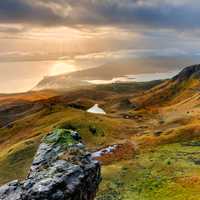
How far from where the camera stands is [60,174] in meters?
32.7

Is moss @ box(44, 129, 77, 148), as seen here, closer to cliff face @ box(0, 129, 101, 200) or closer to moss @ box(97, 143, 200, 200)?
cliff face @ box(0, 129, 101, 200)

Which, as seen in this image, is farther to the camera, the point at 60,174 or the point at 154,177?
the point at 154,177

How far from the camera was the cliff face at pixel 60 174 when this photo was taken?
31.5 m

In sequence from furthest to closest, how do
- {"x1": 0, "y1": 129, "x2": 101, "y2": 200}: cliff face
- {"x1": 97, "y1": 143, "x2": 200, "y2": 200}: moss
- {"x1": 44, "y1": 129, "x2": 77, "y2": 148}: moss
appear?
{"x1": 97, "y1": 143, "x2": 200, "y2": 200}: moss < {"x1": 44, "y1": 129, "x2": 77, "y2": 148}: moss < {"x1": 0, "y1": 129, "x2": 101, "y2": 200}: cliff face

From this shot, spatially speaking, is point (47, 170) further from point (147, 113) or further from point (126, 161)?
point (147, 113)

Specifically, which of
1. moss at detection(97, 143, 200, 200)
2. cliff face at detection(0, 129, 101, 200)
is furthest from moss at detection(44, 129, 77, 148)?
moss at detection(97, 143, 200, 200)

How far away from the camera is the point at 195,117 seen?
386ft

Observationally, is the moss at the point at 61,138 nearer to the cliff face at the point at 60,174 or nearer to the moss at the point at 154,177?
the cliff face at the point at 60,174

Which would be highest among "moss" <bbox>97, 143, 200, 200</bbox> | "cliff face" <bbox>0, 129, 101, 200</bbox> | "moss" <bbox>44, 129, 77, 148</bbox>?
"moss" <bbox>44, 129, 77, 148</bbox>

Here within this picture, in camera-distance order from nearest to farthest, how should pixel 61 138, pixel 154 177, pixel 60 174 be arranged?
1. pixel 60 174
2. pixel 61 138
3. pixel 154 177

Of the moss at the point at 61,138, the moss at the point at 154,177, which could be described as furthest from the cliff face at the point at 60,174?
the moss at the point at 154,177

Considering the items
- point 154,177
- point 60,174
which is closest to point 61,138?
point 60,174

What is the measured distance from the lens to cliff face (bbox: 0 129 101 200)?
103 ft

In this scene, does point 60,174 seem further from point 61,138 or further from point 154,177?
point 154,177
